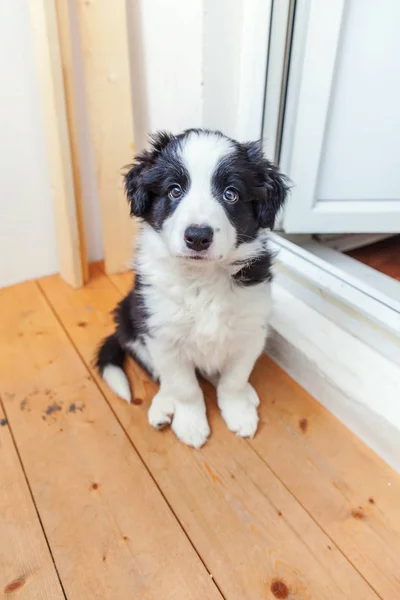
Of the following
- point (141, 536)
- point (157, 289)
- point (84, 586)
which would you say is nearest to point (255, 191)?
point (157, 289)

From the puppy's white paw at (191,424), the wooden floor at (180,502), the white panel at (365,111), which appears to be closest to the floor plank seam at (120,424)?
the wooden floor at (180,502)

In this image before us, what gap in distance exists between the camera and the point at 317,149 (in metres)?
1.67

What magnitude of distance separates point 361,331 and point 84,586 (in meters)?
1.07

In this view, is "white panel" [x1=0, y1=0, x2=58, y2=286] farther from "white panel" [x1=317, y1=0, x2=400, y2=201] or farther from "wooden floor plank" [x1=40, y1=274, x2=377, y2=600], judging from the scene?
"white panel" [x1=317, y1=0, x2=400, y2=201]

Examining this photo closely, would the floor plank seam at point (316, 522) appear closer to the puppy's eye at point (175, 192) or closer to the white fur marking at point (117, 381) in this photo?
the white fur marking at point (117, 381)

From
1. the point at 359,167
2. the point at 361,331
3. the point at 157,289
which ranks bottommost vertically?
the point at 361,331

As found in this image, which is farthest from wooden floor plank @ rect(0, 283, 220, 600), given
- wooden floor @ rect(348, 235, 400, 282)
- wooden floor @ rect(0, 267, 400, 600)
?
wooden floor @ rect(348, 235, 400, 282)

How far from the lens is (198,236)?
1012 mm

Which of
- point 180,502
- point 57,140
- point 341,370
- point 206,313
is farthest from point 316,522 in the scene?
point 57,140

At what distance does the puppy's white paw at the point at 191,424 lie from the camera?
→ 1396mm

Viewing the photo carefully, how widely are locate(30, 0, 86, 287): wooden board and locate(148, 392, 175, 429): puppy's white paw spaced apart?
2.79 feet

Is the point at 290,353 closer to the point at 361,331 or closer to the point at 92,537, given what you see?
the point at 361,331

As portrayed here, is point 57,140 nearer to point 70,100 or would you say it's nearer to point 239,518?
point 70,100

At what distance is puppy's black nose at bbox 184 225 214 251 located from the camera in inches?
39.9
